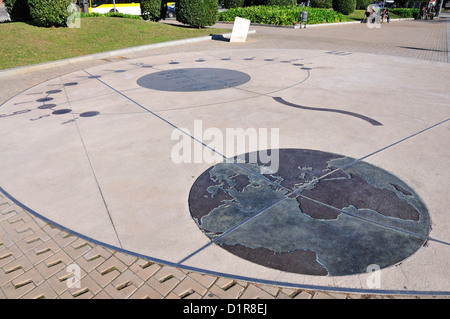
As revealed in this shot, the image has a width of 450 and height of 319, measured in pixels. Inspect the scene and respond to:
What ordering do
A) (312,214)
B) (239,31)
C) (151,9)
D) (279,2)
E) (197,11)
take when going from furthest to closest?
(279,2)
(151,9)
(197,11)
(239,31)
(312,214)

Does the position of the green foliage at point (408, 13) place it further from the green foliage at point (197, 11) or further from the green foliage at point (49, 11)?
the green foliage at point (49, 11)

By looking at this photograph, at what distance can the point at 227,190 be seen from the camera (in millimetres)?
4441

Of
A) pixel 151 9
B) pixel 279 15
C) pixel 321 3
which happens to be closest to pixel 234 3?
pixel 279 15

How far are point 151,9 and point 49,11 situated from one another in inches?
337

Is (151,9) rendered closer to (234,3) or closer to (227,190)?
(234,3)

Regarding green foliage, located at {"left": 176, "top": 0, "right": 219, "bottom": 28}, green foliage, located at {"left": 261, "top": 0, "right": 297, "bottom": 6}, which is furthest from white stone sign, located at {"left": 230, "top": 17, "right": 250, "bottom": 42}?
green foliage, located at {"left": 261, "top": 0, "right": 297, "bottom": 6}

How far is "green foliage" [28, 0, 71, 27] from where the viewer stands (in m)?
15.2

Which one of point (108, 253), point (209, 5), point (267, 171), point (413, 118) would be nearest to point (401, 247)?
point (267, 171)

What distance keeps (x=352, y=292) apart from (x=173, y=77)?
8858 millimetres

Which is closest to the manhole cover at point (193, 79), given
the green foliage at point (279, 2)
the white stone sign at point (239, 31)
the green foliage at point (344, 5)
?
the white stone sign at point (239, 31)

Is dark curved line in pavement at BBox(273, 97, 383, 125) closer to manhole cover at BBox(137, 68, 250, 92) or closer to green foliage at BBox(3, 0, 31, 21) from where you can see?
manhole cover at BBox(137, 68, 250, 92)

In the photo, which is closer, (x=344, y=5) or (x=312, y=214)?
(x=312, y=214)

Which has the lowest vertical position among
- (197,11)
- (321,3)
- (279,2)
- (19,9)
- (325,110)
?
(325,110)

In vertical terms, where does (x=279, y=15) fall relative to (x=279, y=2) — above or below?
below
